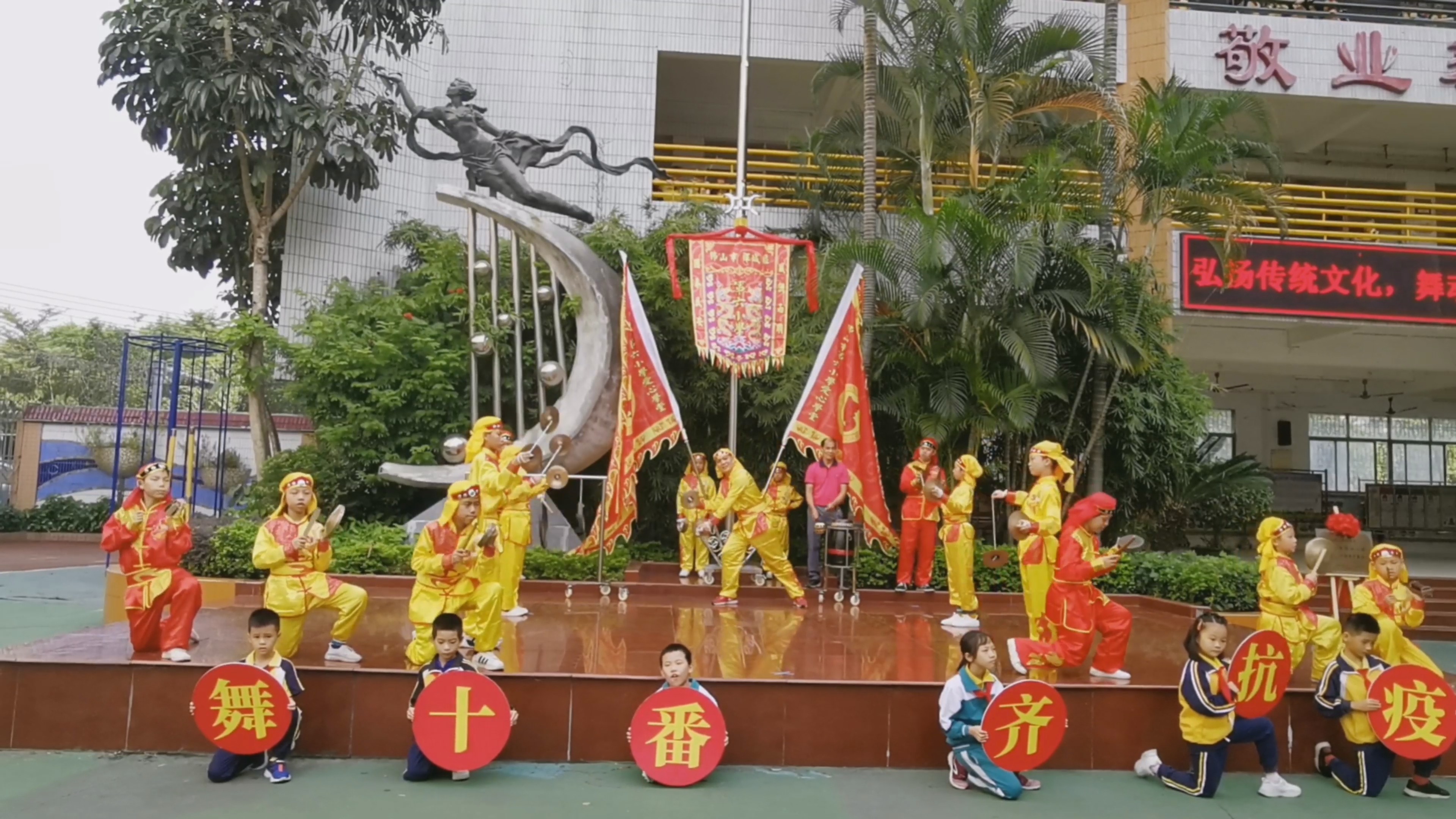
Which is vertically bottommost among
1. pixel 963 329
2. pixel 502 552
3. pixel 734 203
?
pixel 502 552

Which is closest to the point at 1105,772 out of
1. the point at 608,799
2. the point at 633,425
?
the point at 608,799

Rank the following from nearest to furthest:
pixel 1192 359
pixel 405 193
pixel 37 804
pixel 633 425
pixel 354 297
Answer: pixel 37 804
pixel 633 425
pixel 354 297
pixel 405 193
pixel 1192 359

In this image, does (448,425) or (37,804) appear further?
(448,425)

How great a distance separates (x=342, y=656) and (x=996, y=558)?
4.62 metres

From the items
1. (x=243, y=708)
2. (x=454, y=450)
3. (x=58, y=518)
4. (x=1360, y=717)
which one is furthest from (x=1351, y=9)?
(x=58, y=518)

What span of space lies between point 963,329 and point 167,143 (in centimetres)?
968

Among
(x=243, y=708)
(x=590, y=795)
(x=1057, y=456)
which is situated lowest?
(x=590, y=795)

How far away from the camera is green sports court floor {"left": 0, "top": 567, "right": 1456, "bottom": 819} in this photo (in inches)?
165

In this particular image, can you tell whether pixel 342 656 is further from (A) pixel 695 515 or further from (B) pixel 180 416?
(B) pixel 180 416

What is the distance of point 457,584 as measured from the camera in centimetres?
541

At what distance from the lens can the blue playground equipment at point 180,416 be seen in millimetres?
10141

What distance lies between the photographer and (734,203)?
9.74 meters

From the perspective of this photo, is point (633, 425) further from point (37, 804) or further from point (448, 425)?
point (37, 804)

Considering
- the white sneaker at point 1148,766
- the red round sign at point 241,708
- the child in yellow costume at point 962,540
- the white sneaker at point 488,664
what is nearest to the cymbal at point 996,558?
the child in yellow costume at point 962,540
